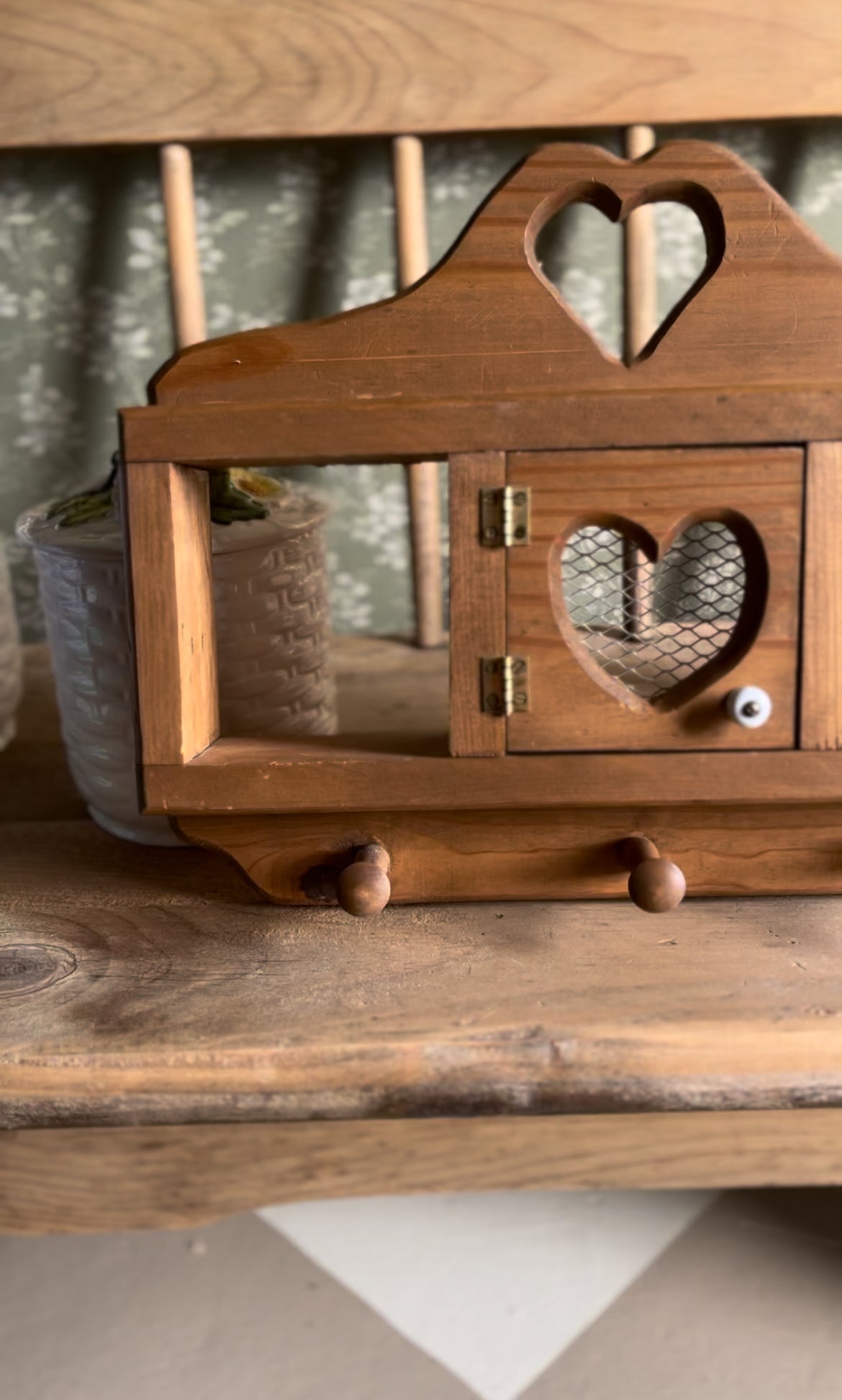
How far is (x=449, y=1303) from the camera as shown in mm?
917

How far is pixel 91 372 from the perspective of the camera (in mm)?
1064

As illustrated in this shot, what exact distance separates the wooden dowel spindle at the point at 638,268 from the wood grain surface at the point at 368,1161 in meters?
0.65

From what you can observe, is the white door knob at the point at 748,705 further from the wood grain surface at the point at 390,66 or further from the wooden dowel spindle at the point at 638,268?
the wood grain surface at the point at 390,66

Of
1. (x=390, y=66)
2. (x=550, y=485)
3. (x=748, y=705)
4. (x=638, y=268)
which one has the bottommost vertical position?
(x=748, y=705)

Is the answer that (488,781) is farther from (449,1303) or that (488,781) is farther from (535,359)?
(449,1303)

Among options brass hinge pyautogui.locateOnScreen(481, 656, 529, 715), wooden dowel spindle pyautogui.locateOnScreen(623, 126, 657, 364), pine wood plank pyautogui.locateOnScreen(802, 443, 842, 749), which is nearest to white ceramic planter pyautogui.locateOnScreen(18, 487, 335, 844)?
brass hinge pyautogui.locateOnScreen(481, 656, 529, 715)

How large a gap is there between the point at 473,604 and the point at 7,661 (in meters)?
0.51

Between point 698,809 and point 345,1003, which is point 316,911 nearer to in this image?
point 345,1003

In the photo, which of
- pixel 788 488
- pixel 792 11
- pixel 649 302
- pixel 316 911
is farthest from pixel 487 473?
pixel 792 11

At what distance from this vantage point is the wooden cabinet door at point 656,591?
20.8 inches

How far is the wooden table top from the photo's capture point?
1.65ft

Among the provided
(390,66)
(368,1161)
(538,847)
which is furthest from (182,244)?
(368,1161)

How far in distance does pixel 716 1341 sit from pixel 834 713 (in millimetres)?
571

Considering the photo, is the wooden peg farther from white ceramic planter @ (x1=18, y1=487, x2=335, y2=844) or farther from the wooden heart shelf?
the wooden heart shelf
